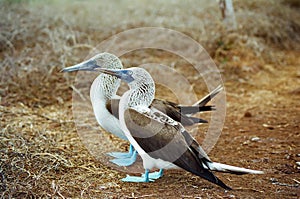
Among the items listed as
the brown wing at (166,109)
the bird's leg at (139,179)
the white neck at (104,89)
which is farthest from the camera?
the white neck at (104,89)

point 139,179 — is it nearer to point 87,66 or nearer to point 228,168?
point 228,168

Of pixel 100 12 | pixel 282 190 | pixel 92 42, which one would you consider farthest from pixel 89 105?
pixel 100 12

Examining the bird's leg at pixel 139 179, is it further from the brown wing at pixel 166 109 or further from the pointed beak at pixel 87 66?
the pointed beak at pixel 87 66

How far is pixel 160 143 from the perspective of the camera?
3639mm

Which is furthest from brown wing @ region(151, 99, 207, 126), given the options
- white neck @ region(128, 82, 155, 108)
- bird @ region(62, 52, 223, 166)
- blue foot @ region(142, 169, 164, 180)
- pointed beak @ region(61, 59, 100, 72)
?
pointed beak @ region(61, 59, 100, 72)

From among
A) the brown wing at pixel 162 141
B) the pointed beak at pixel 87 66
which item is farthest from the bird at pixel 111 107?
the brown wing at pixel 162 141

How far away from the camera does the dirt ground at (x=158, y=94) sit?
3.71 meters

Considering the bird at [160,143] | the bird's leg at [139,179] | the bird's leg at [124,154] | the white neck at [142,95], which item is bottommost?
the bird's leg at [124,154]

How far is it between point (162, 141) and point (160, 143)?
0.02 metres

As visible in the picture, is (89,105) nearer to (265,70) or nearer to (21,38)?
(21,38)

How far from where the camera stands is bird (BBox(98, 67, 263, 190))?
359 cm

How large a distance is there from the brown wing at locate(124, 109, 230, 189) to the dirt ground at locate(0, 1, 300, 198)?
230mm

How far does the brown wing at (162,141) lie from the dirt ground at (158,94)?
0.76ft

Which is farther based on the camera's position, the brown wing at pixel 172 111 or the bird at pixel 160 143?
the brown wing at pixel 172 111
